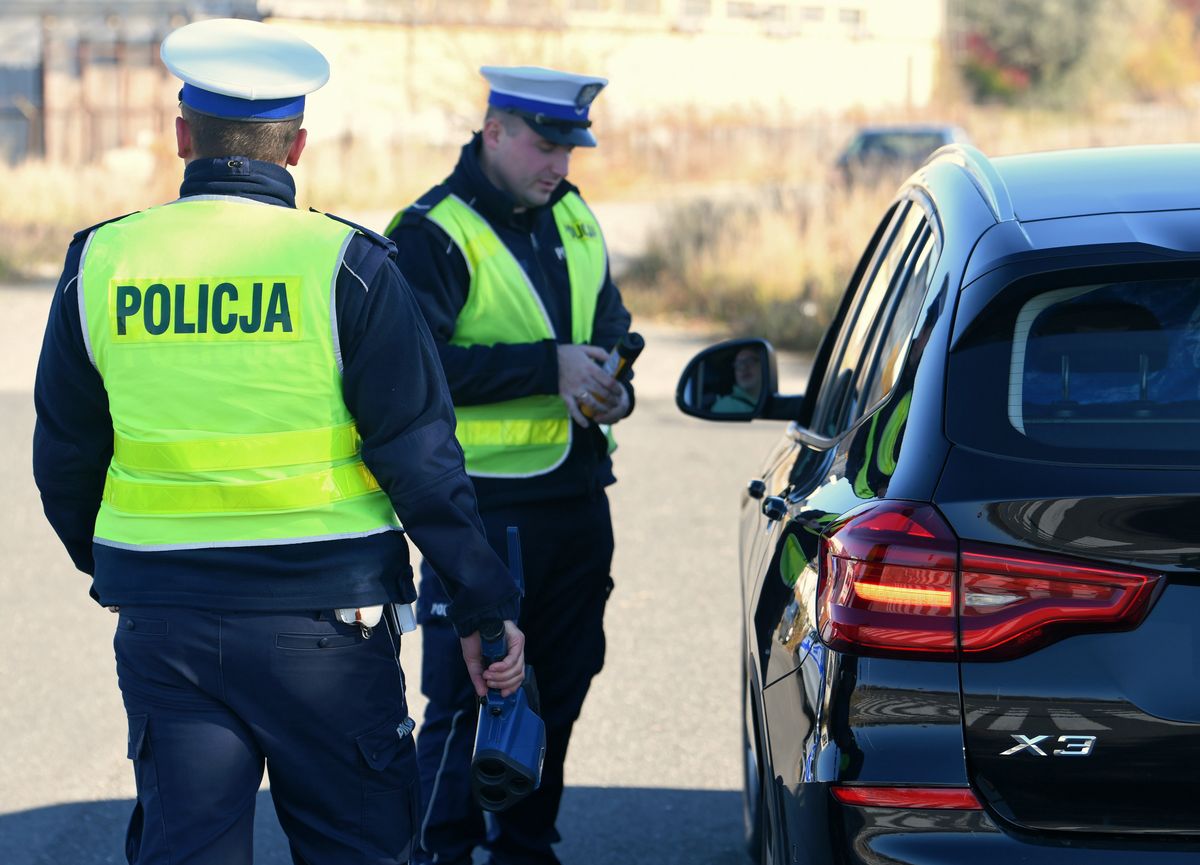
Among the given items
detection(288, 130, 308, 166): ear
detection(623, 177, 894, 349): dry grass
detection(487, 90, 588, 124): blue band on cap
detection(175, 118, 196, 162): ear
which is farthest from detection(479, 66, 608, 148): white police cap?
detection(623, 177, 894, 349): dry grass

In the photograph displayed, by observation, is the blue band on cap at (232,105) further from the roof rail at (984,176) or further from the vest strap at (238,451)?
the roof rail at (984,176)

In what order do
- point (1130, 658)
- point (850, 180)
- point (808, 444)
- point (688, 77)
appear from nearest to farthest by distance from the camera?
point (1130, 658) < point (808, 444) < point (850, 180) < point (688, 77)

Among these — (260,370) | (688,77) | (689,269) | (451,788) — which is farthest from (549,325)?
(688,77)

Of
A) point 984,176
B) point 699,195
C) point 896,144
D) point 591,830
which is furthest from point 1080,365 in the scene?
point 896,144

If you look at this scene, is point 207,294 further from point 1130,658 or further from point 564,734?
point 564,734

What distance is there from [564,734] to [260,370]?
1668 millimetres

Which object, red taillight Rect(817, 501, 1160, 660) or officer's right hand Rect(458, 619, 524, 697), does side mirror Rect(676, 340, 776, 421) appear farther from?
red taillight Rect(817, 501, 1160, 660)

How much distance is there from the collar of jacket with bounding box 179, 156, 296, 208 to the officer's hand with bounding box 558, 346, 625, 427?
1.20 metres

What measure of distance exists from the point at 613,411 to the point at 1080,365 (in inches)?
60.4

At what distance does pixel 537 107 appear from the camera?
3.69 m

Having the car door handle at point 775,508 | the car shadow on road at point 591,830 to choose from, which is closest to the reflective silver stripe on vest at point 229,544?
the car door handle at point 775,508

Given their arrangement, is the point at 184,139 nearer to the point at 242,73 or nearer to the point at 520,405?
the point at 242,73

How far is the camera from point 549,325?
12.3 feet

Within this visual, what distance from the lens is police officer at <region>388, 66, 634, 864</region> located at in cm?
362
